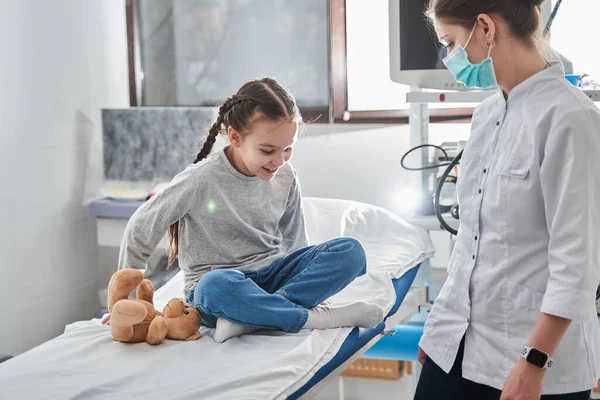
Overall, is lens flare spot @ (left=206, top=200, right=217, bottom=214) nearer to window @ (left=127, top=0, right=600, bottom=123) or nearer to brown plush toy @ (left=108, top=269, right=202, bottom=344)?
brown plush toy @ (left=108, top=269, right=202, bottom=344)

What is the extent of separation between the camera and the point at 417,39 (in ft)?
8.19

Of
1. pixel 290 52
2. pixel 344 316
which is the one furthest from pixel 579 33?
pixel 344 316

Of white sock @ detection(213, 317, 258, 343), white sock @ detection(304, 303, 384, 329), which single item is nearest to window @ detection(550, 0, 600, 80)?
white sock @ detection(304, 303, 384, 329)

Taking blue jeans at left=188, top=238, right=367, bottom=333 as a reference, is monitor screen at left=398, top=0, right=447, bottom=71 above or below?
above

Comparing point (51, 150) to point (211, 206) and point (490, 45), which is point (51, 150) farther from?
point (490, 45)

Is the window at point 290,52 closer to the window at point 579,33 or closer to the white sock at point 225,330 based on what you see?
the window at point 579,33

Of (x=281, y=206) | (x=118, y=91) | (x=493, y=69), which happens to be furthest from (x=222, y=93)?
(x=493, y=69)

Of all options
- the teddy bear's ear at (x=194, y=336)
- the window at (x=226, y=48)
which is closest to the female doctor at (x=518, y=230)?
the teddy bear's ear at (x=194, y=336)

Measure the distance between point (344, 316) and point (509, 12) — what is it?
0.85m

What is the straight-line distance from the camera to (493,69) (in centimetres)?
138

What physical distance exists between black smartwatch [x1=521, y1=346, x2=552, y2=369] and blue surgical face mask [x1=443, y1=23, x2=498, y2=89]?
0.47 metres

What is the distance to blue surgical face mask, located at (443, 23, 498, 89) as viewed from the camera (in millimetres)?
1382

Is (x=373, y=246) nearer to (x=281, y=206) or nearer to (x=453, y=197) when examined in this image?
(x=453, y=197)

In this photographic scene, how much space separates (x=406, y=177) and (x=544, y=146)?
5.74 feet
